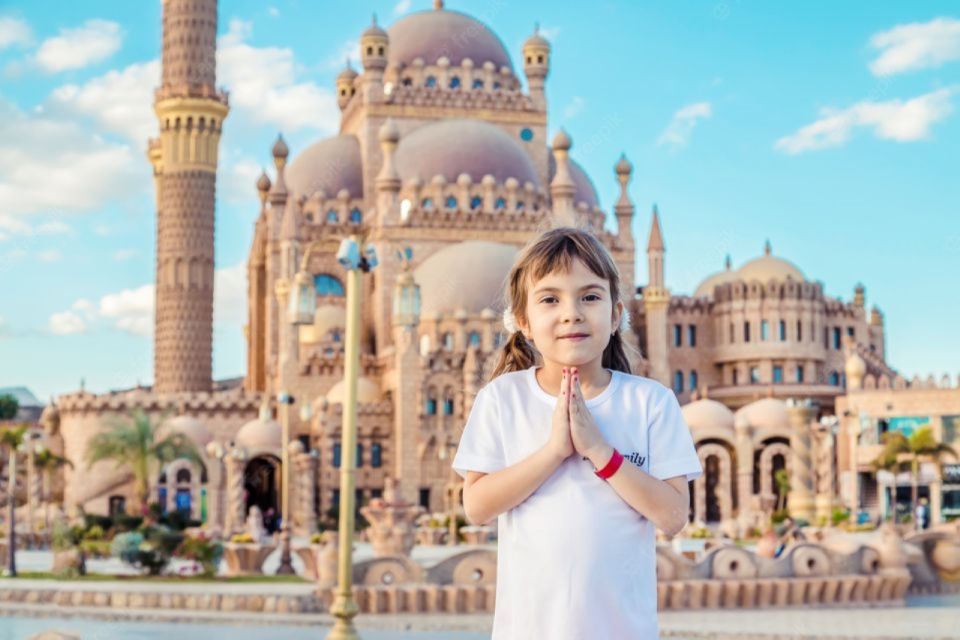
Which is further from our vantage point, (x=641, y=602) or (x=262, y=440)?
(x=262, y=440)

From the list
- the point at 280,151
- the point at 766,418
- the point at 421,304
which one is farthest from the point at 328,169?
the point at 766,418

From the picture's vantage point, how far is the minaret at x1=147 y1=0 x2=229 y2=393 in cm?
5509

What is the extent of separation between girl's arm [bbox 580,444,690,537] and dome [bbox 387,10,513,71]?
187ft

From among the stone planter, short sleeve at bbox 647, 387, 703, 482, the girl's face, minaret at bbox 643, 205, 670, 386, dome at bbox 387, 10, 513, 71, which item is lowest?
the stone planter

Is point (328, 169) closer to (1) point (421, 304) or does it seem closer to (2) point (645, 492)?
(1) point (421, 304)

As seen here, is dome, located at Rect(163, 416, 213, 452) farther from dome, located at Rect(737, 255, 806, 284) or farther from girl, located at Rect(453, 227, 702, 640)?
girl, located at Rect(453, 227, 702, 640)

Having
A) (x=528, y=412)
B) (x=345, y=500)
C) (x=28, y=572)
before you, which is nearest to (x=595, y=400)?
(x=528, y=412)

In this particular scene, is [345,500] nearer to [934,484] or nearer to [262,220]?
[934,484]

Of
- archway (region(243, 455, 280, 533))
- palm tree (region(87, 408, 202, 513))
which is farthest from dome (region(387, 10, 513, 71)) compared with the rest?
palm tree (region(87, 408, 202, 513))

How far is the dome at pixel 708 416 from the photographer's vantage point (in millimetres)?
51812

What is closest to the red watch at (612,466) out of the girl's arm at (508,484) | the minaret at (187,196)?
the girl's arm at (508,484)

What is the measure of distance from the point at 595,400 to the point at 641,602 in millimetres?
567

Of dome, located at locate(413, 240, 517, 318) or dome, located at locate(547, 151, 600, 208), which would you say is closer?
dome, located at locate(413, 240, 517, 318)

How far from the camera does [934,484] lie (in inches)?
1918
